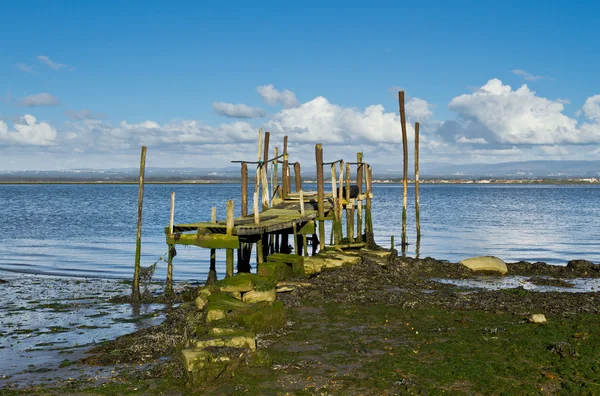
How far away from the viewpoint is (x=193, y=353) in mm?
10633

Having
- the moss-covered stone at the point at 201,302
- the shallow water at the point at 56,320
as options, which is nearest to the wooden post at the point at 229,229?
the shallow water at the point at 56,320

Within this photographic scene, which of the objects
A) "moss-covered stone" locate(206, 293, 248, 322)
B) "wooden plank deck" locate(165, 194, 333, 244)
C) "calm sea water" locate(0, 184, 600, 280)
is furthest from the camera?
"calm sea water" locate(0, 184, 600, 280)

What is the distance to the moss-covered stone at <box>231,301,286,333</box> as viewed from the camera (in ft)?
44.7

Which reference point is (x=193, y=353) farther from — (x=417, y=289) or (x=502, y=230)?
(x=502, y=230)

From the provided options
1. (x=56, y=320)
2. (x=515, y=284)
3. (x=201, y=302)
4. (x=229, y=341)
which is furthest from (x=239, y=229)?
(x=515, y=284)

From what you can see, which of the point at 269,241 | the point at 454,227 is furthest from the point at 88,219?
the point at 269,241

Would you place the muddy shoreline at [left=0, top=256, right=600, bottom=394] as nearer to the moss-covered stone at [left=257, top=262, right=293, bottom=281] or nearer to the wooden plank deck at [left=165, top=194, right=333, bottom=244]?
the moss-covered stone at [left=257, top=262, right=293, bottom=281]

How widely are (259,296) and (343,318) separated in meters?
2.08

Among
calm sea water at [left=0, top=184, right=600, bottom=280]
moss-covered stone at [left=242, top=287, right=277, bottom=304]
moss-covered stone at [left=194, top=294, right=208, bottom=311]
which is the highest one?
moss-covered stone at [left=242, top=287, right=277, bottom=304]

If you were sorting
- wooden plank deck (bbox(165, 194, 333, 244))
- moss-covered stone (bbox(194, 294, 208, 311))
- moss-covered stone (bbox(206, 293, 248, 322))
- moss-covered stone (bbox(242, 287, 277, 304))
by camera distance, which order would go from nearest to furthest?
moss-covered stone (bbox(206, 293, 248, 322))
moss-covered stone (bbox(242, 287, 277, 304))
moss-covered stone (bbox(194, 294, 208, 311))
wooden plank deck (bbox(165, 194, 333, 244))

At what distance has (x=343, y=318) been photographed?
15.0 meters

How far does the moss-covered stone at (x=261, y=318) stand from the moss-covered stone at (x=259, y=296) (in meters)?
1.46

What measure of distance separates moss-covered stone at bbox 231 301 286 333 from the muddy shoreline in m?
0.28

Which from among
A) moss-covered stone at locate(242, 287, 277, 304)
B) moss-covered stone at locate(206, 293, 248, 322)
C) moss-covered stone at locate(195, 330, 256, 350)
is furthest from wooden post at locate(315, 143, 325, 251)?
moss-covered stone at locate(195, 330, 256, 350)
